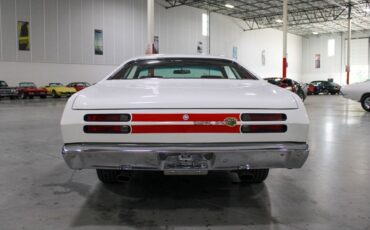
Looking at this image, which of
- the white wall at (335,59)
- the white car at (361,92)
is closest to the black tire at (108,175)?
the white car at (361,92)

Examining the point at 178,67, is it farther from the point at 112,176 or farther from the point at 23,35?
the point at 23,35

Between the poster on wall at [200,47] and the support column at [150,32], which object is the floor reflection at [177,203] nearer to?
the support column at [150,32]

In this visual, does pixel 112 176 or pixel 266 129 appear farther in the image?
pixel 112 176

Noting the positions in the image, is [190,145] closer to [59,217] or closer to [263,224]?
[263,224]

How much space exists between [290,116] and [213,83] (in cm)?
85

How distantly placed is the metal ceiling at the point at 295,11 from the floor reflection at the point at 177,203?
27.7 metres

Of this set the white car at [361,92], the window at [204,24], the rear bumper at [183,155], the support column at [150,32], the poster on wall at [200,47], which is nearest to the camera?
the rear bumper at [183,155]

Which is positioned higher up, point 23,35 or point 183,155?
point 23,35

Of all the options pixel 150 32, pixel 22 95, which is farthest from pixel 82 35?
pixel 150 32

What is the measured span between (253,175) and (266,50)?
39.1 m

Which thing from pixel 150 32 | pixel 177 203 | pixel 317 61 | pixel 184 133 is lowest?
pixel 177 203

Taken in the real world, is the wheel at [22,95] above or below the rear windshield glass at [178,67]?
below

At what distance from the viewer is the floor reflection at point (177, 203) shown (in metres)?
2.70

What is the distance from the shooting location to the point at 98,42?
27016 mm
